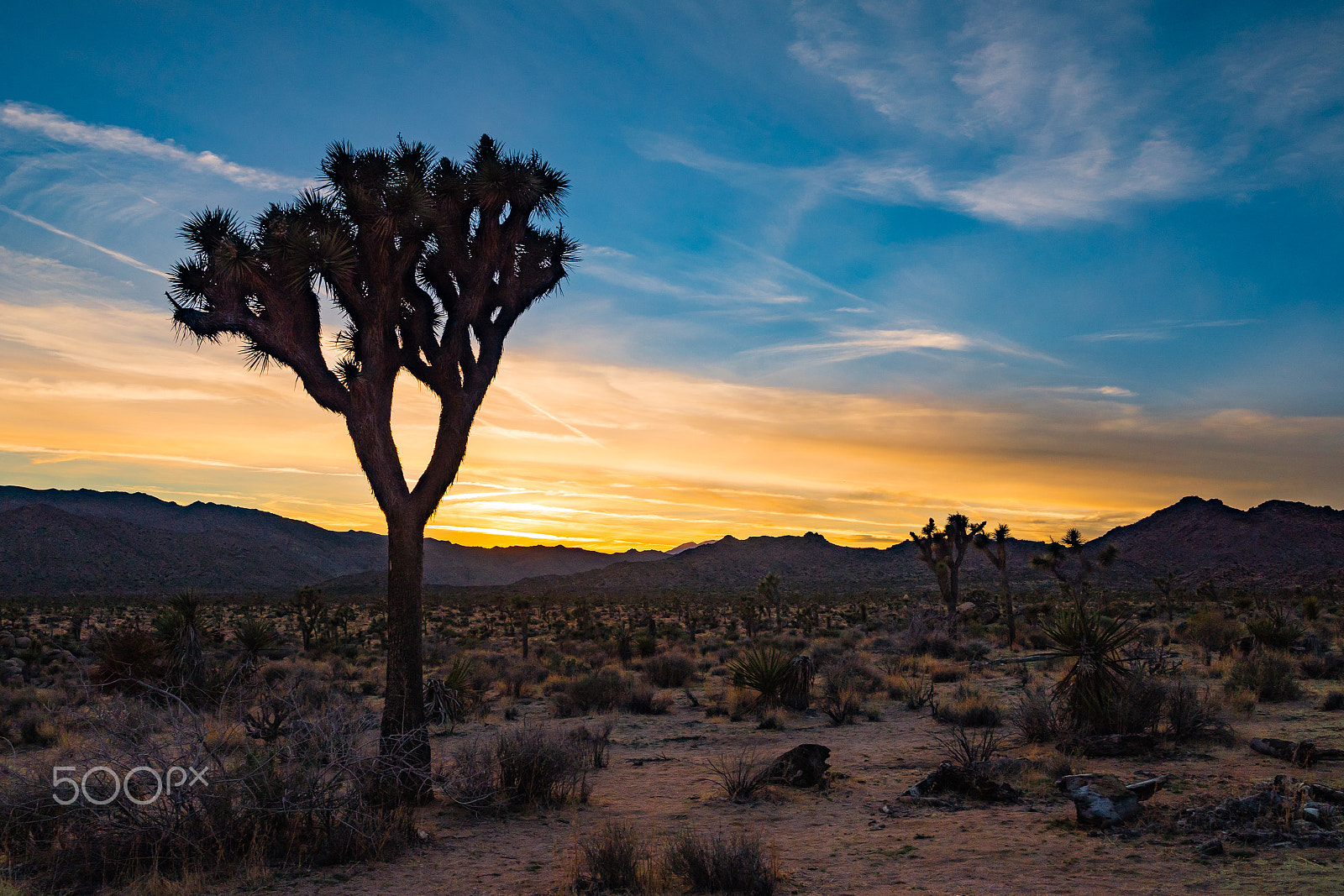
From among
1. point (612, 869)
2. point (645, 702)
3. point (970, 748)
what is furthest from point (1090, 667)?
point (645, 702)

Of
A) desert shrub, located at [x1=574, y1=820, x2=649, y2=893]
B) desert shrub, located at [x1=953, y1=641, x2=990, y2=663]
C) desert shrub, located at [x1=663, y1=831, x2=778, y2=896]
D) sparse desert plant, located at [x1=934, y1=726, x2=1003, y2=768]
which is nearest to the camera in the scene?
desert shrub, located at [x1=663, y1=831, x2=778, y2=896]

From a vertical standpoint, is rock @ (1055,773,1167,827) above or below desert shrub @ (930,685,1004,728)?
above

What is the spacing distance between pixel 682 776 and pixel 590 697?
20.9ft

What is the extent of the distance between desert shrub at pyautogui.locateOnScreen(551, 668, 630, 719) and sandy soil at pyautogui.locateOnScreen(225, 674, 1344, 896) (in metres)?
4.51

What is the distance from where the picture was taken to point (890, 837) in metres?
7.82

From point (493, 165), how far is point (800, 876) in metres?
9.18

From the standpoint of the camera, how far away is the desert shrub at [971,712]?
44.1 feet

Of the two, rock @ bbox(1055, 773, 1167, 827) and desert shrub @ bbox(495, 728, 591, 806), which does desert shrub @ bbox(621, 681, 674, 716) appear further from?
rock @ bbox(1055, 773, 1167, 827)

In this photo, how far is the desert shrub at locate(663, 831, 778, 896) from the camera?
246 inches

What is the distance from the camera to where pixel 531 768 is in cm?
953

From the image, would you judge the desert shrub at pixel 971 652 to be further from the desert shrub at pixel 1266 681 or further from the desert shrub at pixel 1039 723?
the desert shrub at pixel 1039 723

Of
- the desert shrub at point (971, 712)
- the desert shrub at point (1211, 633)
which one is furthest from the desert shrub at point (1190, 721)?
the desert shrub at point (1211, 633)

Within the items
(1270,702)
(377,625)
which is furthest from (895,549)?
(1270,702)

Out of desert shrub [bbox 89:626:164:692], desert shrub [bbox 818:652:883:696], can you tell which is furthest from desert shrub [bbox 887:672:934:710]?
desert shrub [bbox 89:626:164:692]
